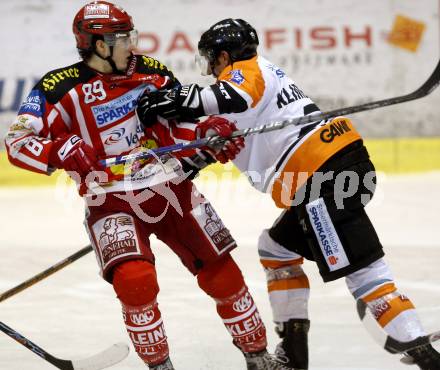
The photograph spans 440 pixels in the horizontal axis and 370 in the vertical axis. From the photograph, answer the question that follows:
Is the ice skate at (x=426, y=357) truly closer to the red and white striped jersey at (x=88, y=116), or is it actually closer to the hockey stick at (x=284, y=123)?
the hockey stick at (x=284, y=123)

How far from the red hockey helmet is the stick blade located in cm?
112

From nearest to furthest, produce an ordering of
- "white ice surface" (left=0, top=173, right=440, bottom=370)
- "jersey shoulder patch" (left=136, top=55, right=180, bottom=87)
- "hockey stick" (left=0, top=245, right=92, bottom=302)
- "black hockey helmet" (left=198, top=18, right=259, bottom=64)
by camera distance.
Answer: "black hockey helmet" (left=198, top=18, right=259, bottom=64) < "jersey shoulder patch" (left=136, top=55, right=180, bottom=87) < "hockey stick" (left=0, top=245, right=92, bottom=302) < "white ice surface" (left=0, top=173, right=440, bottom=370)

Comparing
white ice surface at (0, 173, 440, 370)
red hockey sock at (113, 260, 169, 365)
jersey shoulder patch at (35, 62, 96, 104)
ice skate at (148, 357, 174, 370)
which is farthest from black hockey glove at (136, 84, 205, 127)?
white ice surface at (0, 173, 440, 370)

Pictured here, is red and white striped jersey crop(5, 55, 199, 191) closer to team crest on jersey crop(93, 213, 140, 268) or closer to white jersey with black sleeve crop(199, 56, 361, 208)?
team crest on jersey crop(93, 213, 140, 268)

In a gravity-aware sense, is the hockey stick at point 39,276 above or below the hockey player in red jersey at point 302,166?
below

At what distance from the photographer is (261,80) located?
340cm

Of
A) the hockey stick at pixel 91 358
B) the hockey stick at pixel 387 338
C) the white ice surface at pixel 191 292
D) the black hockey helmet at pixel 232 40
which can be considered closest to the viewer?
the hockey stick at pixel 387 338

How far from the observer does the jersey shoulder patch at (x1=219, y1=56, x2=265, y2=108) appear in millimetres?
3352

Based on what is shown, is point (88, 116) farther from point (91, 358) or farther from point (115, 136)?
point (91, 358)

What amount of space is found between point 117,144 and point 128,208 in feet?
0.73

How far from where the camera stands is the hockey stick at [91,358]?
3773 millimetres

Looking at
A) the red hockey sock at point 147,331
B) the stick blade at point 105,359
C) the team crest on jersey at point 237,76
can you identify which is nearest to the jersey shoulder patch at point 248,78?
the team crest on jersey at point 237,76

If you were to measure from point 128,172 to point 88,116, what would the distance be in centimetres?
23

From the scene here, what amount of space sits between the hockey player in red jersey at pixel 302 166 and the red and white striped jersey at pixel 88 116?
86mm
